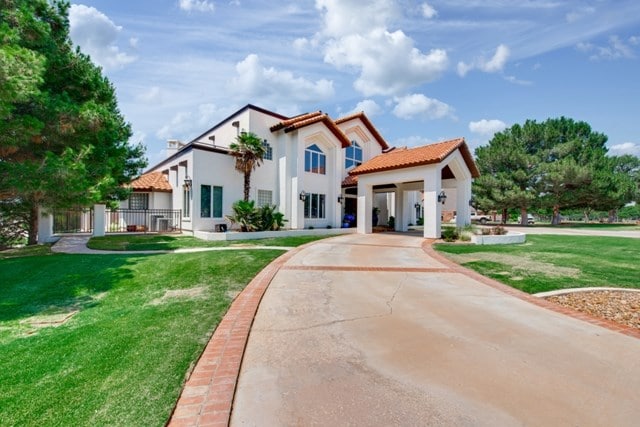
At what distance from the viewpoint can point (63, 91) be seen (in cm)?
1297

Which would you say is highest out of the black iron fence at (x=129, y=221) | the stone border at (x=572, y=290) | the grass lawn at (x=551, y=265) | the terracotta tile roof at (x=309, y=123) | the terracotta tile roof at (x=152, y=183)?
the terracotta tile roof at (x=309, y=123)

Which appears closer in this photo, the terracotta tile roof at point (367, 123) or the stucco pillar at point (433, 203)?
the stucco pillar at point (433, 203)

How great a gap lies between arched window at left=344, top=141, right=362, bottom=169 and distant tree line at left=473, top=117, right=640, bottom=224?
1914 cm

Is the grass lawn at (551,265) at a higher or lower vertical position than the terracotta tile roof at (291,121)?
lower

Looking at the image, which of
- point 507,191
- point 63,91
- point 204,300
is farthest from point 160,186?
point 507,191

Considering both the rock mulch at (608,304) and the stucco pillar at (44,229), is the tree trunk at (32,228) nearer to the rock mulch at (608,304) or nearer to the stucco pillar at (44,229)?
the stucco pillar at (44,229)

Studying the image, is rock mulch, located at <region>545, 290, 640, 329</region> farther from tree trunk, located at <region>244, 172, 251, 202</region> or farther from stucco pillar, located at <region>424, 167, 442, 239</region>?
tree trunk, located at <region>244, 172, 251, 202</region>

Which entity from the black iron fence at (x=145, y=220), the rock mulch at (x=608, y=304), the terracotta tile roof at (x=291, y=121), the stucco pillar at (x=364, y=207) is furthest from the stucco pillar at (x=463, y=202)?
the black iron fence at (x=145, y=220)

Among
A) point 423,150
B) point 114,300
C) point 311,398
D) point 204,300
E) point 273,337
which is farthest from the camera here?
point 423,150

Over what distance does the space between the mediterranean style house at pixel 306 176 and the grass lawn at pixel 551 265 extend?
5.16 meters

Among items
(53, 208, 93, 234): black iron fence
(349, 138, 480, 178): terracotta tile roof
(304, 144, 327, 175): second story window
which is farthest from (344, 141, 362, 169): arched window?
(53, 208, 93, 234): black iron fence

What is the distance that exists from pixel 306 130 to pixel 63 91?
12.7 meters

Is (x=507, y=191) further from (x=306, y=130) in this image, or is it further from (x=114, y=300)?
(x=114, y=300)

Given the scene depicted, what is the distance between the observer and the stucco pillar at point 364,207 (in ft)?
67.9
